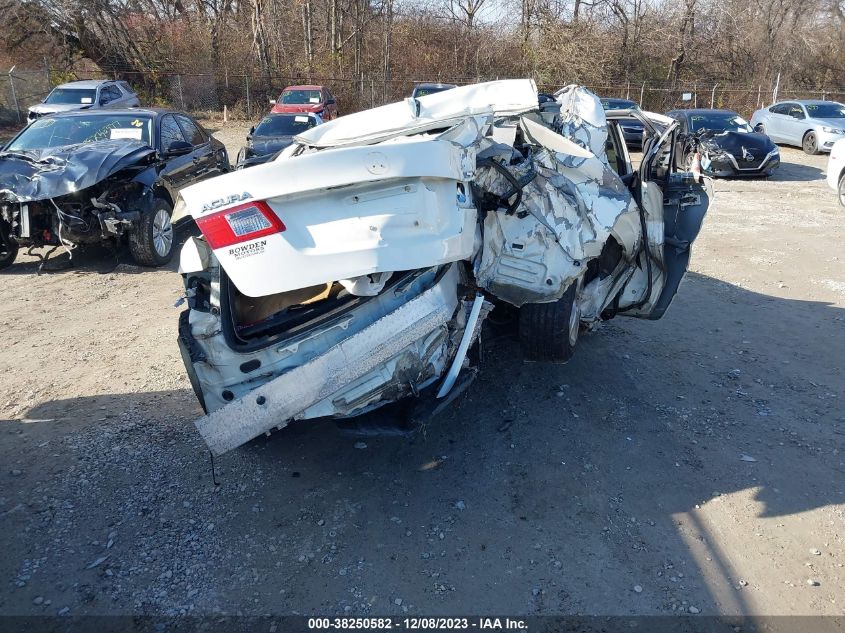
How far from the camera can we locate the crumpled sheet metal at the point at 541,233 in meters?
3.67

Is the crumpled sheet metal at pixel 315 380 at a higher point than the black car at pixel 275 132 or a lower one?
lower

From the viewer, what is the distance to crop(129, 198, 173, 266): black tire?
7.52m

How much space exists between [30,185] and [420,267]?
5.87m

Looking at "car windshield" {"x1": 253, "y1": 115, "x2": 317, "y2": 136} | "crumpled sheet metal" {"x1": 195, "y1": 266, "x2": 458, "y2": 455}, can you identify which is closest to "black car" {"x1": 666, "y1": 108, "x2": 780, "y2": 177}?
"car windshield" {"x1": 253, "y1": 115, "x2": 317, "y2": 136}

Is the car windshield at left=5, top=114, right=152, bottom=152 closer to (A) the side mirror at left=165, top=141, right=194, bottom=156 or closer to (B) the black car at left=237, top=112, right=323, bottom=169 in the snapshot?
(A) the side mirror at left=165, top=141, right=194, bottom=156

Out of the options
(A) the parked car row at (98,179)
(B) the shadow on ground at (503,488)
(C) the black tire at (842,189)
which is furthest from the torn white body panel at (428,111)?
(C) the black tire at (842,189)

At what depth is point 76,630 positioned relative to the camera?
2607 millimetres

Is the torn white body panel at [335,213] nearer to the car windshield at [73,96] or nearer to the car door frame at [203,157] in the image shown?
the car door frame at [203,157]

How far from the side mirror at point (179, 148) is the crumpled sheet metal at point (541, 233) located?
593cm

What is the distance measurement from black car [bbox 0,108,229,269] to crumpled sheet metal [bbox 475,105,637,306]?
17.1 ft

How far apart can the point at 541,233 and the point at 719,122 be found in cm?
1394

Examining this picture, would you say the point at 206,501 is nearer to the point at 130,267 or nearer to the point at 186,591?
the point at 186,591

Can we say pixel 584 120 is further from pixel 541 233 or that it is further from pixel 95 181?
pixel 95 181

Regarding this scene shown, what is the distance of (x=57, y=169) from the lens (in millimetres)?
7023
